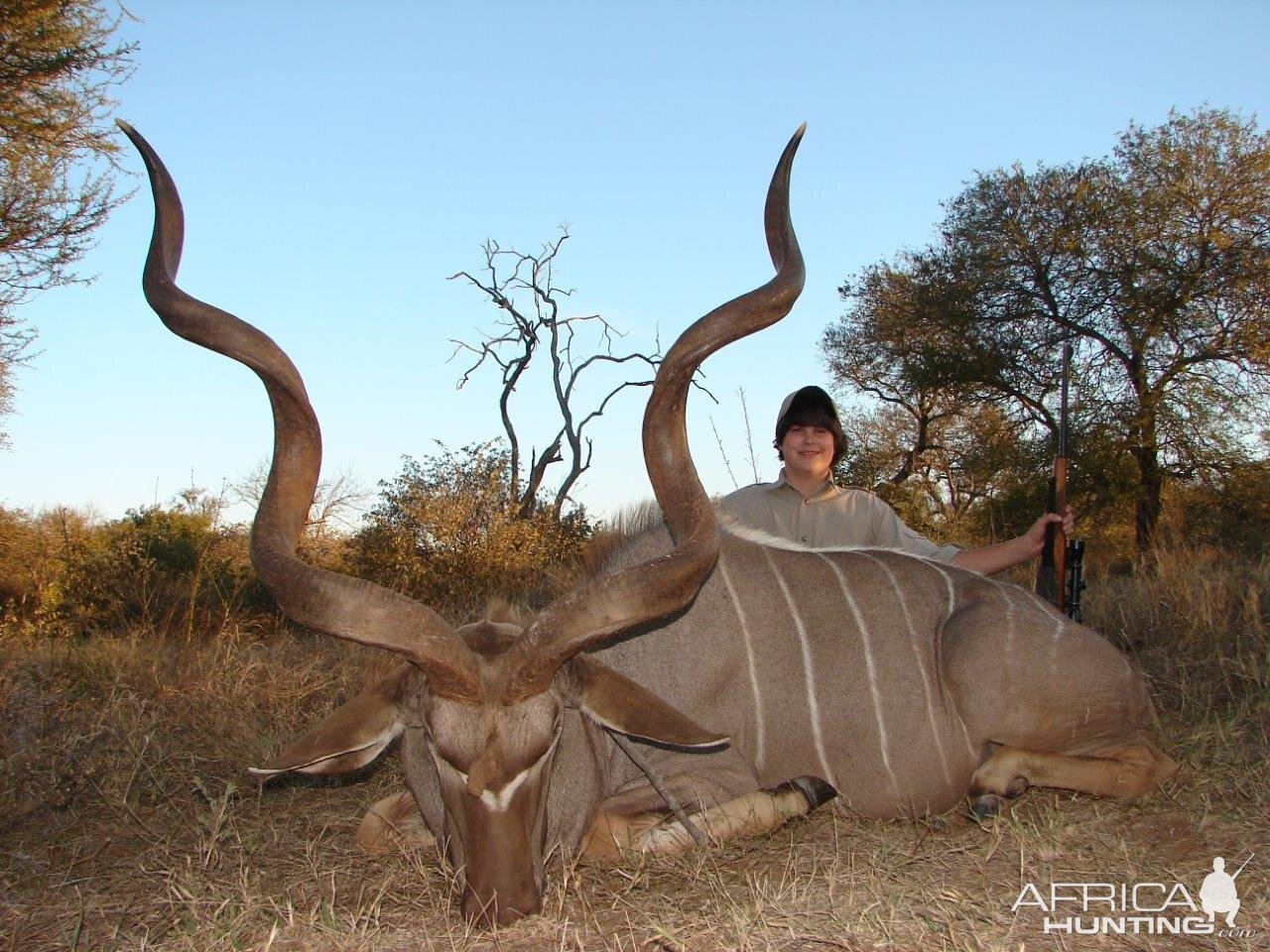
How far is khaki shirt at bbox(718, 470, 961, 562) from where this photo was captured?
415 centimetres

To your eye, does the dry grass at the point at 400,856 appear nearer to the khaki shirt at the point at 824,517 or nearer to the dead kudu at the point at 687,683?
the dead kudu at the point at 687,683

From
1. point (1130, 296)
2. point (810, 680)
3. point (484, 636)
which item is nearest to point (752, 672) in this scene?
point (810, 680)

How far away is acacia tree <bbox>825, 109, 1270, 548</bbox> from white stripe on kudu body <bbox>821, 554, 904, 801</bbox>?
9.22 m

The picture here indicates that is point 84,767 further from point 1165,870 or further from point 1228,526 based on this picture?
point 1228,526

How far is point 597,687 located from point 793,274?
113 centimetres

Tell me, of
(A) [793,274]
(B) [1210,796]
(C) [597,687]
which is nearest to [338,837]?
(C) [597,687]

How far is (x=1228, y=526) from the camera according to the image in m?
10.7

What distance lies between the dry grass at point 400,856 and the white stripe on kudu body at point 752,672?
0.72 ft

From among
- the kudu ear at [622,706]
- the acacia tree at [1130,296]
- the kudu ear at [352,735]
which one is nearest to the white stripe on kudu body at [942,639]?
the kudu ear at [622,706]

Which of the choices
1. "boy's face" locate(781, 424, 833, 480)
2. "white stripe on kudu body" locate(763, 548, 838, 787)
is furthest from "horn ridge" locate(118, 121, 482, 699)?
"boy's face" locate(781, 424, 833, 480)

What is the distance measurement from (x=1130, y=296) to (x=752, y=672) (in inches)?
404

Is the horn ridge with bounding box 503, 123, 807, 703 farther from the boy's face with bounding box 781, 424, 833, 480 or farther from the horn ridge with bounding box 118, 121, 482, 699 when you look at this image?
the boy's face with bounding box 781, 424, 833, 480

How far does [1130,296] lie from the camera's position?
1158cm

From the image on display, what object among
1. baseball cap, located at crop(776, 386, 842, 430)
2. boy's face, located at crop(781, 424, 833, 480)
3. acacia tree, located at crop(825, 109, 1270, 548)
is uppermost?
acacia tree, located at crop(825, 109, 1270, 548)
